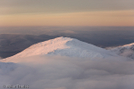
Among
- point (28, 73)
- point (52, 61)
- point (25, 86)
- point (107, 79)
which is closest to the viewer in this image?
point (25, 86)

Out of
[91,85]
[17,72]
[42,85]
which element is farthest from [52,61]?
[91,85]

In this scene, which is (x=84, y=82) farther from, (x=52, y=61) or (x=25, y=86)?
(x=52, y=61)

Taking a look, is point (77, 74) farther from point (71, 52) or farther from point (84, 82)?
point (71, 52)

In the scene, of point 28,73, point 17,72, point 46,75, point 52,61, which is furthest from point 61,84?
point 52,61

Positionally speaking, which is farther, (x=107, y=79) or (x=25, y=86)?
(x=107, y=79)

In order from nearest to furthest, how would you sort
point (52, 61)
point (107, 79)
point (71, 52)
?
point (107, 79), point (52, 61), point (71, 52)

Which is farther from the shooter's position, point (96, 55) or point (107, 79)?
point (96, 55)

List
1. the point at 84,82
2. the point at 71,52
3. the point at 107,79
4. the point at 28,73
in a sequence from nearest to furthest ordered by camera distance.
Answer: the point at 84,82, the point at 107,79, the point at 28,73, the point at 71,52

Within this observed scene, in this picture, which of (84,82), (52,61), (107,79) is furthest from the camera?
(52,61)
